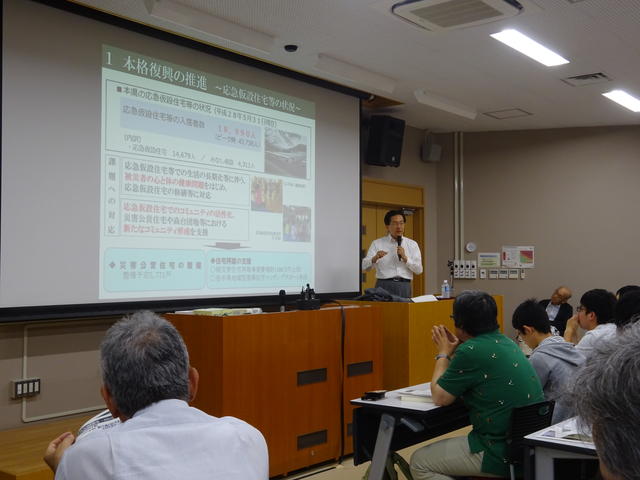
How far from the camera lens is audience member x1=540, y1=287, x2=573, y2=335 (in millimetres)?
7176

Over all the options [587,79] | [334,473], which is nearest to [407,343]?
[334,473]

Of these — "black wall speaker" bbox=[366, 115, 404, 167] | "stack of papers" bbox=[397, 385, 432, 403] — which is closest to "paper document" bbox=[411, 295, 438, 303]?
"stack of papers" bbox=[397, 385, 432, 403]

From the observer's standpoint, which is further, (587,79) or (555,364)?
(587,79)

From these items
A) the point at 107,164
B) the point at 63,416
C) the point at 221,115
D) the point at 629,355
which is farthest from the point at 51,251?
Result: the point at 629,355

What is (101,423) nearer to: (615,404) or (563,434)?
(615,404)

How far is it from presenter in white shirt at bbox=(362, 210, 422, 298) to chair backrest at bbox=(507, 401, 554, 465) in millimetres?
3332

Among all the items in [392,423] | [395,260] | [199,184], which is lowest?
[392,423]

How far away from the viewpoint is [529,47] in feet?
16.7

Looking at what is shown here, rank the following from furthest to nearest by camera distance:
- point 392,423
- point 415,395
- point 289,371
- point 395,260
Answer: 1. point 395,260
2. point 289,371
3. point 415,395
4. point 392,423

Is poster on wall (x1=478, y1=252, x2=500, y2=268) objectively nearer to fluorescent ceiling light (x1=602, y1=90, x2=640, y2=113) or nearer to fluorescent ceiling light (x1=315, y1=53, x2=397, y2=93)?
fluorescent ceiling light (x1=602, y1=90, x2=640, y2=113)

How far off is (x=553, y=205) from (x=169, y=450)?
728cm

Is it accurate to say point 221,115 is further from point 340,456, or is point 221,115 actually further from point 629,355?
point 629,355

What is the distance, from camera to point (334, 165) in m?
5.93

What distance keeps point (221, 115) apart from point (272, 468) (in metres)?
2.61
